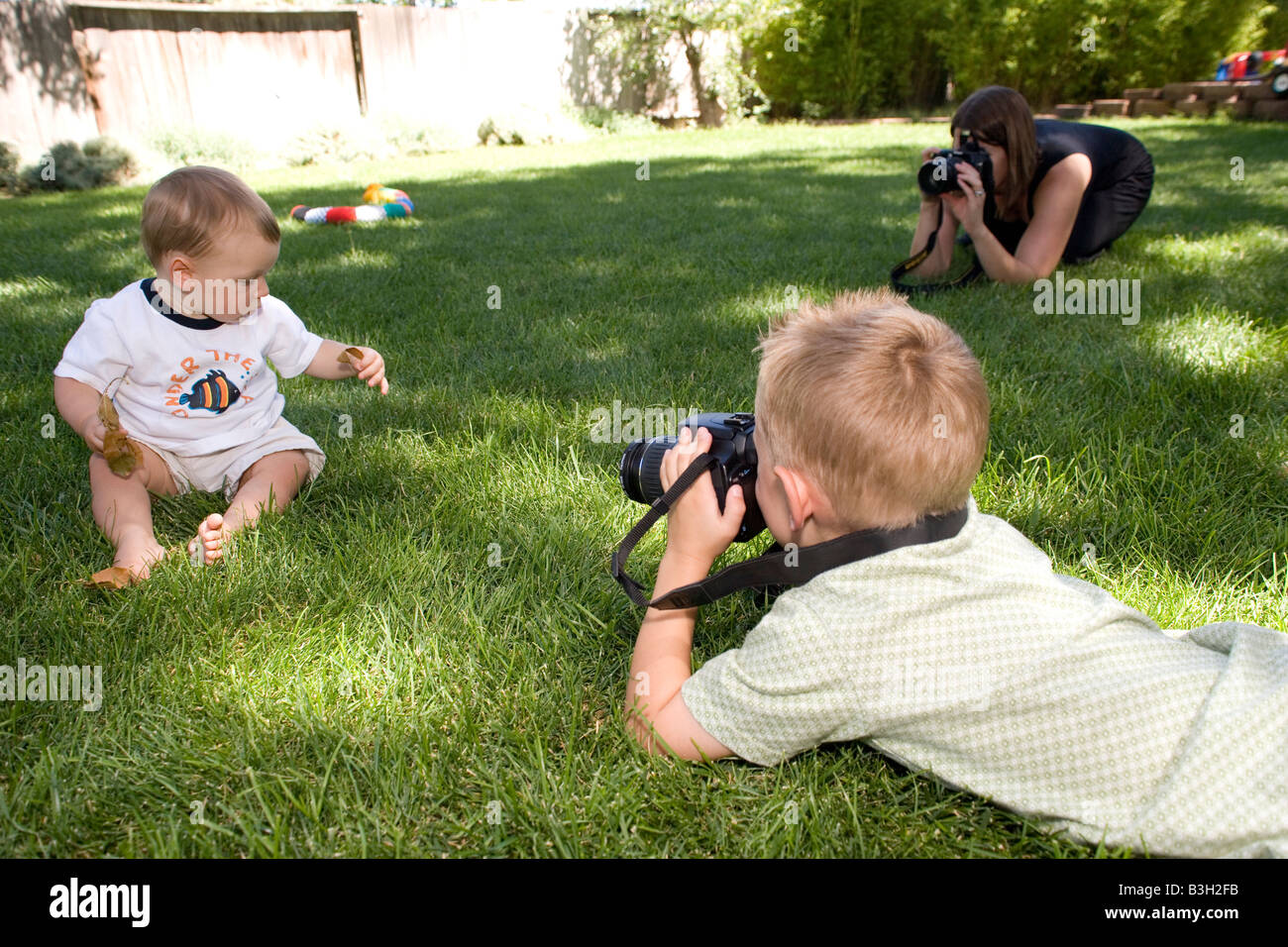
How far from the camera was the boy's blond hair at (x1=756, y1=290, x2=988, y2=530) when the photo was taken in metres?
1.26

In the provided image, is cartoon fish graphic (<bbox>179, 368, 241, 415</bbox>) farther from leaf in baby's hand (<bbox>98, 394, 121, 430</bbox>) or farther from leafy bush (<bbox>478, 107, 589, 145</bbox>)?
leafy bush (<bbox>478, 107, 589, 145</bbox>)

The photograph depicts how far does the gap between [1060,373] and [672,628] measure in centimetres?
207

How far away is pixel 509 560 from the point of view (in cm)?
204

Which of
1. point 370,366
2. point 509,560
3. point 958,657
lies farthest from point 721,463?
point 370,366

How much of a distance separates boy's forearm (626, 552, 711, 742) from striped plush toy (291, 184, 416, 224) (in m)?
5.31

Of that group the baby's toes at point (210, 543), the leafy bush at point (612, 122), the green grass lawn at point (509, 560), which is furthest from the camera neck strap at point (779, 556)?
the leafy bush at point (612, 122)

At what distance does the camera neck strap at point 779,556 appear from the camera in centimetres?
131

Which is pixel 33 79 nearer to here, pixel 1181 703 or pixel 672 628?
pixel 672 628

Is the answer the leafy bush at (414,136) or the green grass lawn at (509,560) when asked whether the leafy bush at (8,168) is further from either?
the green grass lawn at (509,560)

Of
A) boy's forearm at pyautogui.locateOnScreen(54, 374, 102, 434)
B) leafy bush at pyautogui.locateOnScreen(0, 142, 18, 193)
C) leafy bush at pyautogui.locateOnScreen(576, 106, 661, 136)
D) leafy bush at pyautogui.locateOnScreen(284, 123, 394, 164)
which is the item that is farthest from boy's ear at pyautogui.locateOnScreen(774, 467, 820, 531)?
leafy bush at pyautogui.locateOnScreen(576, 106, 661, 136)

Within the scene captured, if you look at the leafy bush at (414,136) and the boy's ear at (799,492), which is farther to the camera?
the leafy bush at (414,136)

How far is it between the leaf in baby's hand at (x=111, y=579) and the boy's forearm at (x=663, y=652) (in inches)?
44.7
